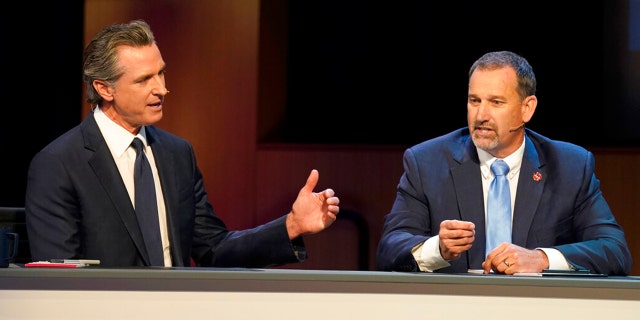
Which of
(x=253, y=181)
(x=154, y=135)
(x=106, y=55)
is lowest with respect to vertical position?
(x=253, y=181)

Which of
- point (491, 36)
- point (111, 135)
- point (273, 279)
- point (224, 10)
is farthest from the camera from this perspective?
point (491, 36)

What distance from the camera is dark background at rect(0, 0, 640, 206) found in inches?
222

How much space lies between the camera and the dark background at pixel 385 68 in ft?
18.5

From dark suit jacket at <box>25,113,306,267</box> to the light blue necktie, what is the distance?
0.55 metres

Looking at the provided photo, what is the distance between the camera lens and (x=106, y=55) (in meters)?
3.16

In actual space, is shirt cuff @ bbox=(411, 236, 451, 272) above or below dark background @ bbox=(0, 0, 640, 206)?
below

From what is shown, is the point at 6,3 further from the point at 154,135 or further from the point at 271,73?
the point at 154,135

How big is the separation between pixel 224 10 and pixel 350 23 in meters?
0.83

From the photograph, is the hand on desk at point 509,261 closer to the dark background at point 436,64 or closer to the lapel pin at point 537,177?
the lapel pin at point 537,177

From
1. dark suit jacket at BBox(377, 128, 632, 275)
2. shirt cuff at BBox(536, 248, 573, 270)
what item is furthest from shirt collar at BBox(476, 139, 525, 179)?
shirt cuff at BBox(536, 248, 573, 270)

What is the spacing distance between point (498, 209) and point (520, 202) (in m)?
0.07

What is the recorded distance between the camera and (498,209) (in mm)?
3225

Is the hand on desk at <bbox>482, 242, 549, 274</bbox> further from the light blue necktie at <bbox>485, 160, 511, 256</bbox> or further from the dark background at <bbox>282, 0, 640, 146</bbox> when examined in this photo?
the dark background at <bbox>282, 0, 640, 146</bbox>

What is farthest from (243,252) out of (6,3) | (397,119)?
(6,3)
